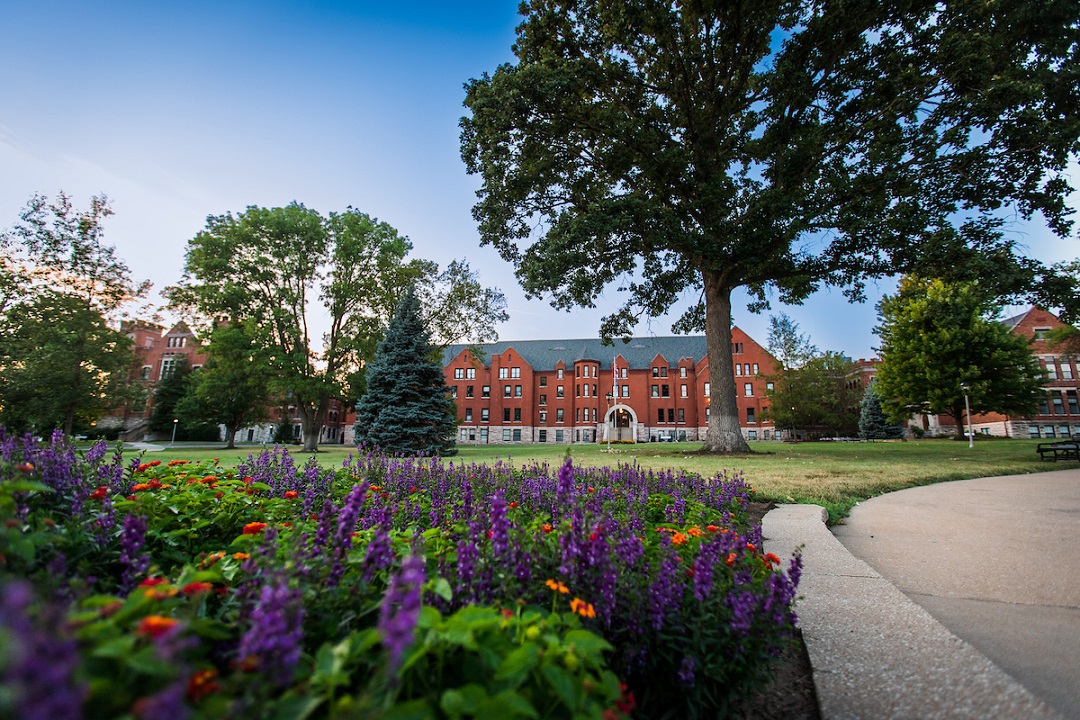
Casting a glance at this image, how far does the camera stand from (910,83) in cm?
1567

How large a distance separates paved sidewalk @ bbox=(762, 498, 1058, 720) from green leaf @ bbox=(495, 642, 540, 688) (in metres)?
1.72

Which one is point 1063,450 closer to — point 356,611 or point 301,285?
point 356,611

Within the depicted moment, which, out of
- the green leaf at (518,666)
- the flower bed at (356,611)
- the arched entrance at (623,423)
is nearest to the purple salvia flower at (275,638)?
the flower bed at (356,611)

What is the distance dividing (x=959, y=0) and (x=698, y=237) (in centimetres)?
1027

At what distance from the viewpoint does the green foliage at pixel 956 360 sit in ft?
108

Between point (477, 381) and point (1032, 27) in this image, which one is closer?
point (1032, 27)

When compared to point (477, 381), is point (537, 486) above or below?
below

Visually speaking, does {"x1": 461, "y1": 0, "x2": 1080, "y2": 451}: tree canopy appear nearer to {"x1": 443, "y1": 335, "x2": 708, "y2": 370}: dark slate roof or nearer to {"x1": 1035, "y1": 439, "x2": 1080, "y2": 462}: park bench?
{"x1": 1035, "y1": 439, "x2": 1080, "y2": 462}: park bench

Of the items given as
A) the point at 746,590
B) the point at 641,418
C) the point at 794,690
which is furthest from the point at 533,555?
the point at 641,418

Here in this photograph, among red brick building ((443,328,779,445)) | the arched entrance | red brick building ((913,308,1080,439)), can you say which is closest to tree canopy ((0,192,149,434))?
red brick building ((443,328,779,445))

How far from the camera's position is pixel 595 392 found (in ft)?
193

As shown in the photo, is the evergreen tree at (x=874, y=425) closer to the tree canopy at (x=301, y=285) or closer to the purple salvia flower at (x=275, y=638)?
the tree canopy at (x=301, y=285)

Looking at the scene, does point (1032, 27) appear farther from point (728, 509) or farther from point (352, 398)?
point (352, 398)

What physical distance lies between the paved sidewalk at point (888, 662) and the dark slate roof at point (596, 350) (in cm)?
5530
